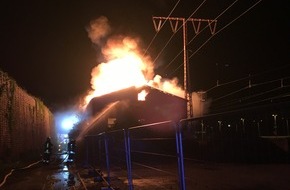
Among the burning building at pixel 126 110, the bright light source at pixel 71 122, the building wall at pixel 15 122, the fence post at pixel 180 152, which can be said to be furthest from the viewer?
the bright light source at pixel 71 122

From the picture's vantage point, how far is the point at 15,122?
778 inches

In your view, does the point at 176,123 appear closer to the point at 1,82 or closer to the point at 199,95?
the point at 1,82

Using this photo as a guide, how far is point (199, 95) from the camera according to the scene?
39.8 meters

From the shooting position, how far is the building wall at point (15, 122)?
1745 centimetres

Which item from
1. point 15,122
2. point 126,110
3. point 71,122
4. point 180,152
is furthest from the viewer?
point 71,122

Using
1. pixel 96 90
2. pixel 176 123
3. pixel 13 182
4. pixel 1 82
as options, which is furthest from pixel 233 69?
pixel 176 123

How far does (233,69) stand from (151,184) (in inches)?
1485

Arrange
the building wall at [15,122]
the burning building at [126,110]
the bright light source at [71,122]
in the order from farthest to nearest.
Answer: the bright light source at [71,122] < the burning building at [126,110] < the building wall at [15,122]

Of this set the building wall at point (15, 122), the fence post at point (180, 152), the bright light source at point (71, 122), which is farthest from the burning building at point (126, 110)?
the fence post at point (180, 152)

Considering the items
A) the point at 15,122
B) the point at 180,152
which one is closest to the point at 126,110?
the point at 15,122

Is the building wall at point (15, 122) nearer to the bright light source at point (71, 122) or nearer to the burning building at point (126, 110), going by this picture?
the burning building at point (126, 110)

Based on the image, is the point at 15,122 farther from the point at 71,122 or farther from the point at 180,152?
the point at 71,122

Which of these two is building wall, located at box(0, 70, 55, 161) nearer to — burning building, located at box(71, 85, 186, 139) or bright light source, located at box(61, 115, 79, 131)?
burning building, located at box(71, 85, 186, 139)

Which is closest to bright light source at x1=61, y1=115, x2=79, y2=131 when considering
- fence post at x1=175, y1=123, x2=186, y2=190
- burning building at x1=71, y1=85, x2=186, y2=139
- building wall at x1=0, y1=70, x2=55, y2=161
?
burning building at x1=71, y1=85, x2=186, y2=139
